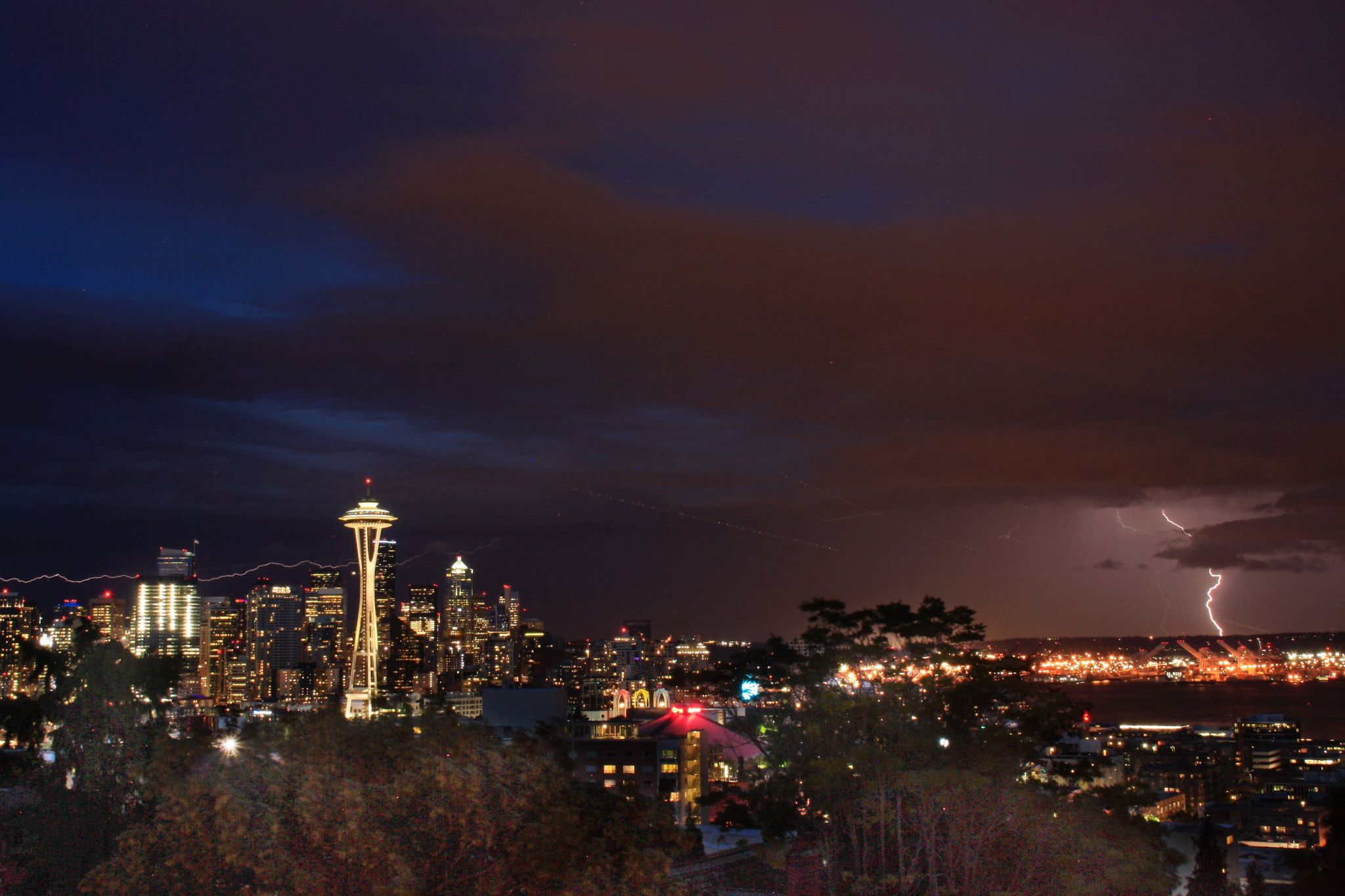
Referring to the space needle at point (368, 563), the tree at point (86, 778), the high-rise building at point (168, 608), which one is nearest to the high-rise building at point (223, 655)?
the high-rise building at point (168, 608)

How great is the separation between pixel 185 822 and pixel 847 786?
29.4 feet

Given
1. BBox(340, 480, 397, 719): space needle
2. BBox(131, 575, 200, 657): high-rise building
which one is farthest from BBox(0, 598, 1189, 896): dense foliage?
BBox(131, 575, 200, 657): high-rise building

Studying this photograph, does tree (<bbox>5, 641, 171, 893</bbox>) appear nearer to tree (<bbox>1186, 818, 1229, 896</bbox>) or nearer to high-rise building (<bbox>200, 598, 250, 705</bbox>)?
tree (<bbox>1186, 818, 1229, 896</bbox>)

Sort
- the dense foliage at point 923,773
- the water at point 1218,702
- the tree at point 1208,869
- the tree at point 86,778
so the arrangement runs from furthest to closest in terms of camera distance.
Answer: the water at point 1218,702
the tree at point 1208,869
the dense foliage at point 923,773
the tree at point 86,778

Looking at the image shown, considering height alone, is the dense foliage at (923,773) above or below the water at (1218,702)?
above

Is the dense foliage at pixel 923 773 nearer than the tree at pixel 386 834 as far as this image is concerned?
No

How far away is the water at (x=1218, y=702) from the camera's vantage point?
325 ft

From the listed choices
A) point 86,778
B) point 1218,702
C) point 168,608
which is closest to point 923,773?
point 86,778

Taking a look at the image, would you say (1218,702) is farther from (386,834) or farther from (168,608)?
(386,834)

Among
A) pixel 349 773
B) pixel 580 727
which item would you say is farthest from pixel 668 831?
pixel 580 727

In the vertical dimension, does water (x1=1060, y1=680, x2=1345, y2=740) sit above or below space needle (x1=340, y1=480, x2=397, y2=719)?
below

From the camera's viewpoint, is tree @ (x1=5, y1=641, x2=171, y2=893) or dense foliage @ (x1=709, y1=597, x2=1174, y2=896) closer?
tree @ (x1=5, y1=641, x2=171, y2=893)

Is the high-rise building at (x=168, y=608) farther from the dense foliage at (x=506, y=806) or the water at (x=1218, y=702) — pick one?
the dense foliage at (x=506, y=806)

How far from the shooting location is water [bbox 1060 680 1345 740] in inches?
3898
